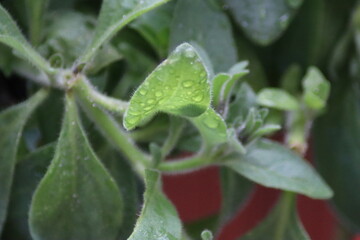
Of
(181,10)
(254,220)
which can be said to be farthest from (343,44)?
(254,220)

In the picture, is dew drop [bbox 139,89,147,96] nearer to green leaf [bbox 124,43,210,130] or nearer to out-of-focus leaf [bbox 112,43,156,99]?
green leaf [bbox 124,43,210,130]

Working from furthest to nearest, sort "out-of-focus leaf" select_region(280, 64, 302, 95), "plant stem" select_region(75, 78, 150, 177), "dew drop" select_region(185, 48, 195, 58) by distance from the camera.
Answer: "out-of-focus leaf" select_region(280, 64, 302, 95) → "plant stem" select_region(75, 78, 150, 177) → "dew drop" select_region(185, 48, 195, 58)

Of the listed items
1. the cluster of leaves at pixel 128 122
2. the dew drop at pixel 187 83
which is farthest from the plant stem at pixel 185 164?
the dew drop at pixel 187 83

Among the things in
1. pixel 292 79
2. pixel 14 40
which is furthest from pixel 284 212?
pixel 14 40

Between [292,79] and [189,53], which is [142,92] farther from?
[292,79]

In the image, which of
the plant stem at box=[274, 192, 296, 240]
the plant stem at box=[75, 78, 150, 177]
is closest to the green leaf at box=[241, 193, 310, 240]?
the plant stem at box=[274, 192, 296, 240]
